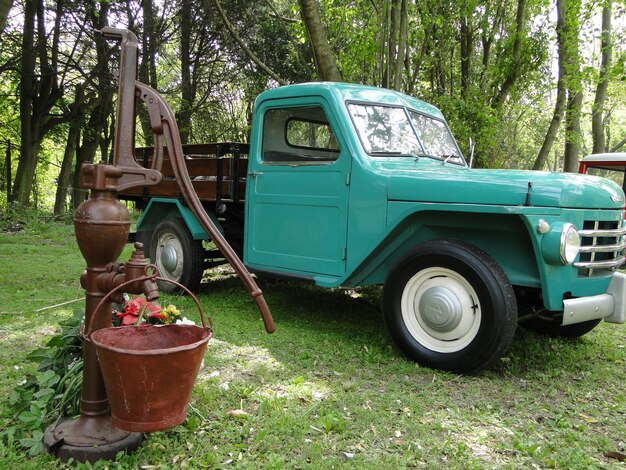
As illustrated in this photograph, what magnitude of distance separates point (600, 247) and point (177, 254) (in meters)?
4.07

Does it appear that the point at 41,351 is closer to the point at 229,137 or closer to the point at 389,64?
the point at 389,64

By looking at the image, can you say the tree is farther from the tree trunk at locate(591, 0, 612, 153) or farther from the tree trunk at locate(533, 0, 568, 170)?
the tree trunk at locate(591, 0, 612, 153)

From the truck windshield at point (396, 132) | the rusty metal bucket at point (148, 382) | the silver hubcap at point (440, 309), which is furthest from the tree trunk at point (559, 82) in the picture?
the rusty metal bucket at point (148, 382)

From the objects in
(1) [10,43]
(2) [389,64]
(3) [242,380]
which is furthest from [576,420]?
(1) [10,43]

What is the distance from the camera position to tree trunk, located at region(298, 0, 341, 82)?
7766 mm

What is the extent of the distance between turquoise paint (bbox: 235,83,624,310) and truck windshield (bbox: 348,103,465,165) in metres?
0.09

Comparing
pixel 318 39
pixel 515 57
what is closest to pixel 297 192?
pixel 318 39

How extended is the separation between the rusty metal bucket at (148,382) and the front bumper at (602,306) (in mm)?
2378

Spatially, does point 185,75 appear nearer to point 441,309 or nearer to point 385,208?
point 385,208

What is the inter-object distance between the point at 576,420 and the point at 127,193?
5.42m

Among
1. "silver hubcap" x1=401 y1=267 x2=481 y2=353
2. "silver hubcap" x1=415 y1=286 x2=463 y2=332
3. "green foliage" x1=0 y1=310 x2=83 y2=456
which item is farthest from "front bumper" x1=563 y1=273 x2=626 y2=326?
"green foliage" x1=0 y1=310 x2=83 y2=456

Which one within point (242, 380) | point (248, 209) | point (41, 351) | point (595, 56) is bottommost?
point (242, 380)

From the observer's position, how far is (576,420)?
3.04 m

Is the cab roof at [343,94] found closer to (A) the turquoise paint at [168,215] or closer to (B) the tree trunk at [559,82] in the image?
(A) the turquoise paint at [168,215]
